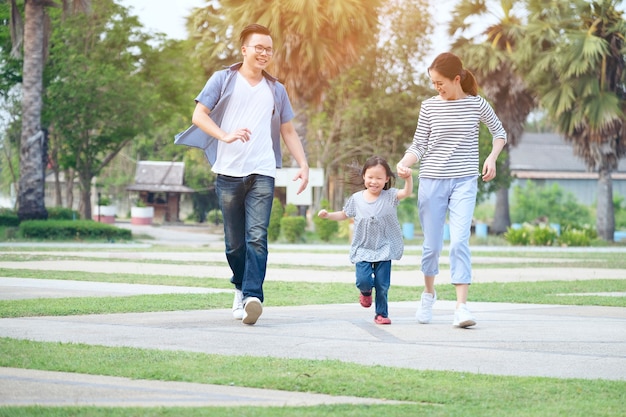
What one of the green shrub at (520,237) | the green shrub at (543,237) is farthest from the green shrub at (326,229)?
the green shrub at (543,237)

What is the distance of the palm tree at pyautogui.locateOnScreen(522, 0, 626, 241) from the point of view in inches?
1375

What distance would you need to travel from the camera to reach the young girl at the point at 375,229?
814cm

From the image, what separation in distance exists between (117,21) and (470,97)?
34.8 metres

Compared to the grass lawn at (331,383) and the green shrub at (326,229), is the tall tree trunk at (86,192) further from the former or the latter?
the grass lawn at (331,383)

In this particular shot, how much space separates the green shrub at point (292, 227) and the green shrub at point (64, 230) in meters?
4.88

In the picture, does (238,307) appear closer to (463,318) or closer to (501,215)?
(463,318)

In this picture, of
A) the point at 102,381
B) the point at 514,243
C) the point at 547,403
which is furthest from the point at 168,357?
the point at 514,243

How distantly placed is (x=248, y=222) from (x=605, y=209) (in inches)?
1198

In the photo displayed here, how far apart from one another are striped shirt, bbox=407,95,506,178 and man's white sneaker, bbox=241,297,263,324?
1536mm

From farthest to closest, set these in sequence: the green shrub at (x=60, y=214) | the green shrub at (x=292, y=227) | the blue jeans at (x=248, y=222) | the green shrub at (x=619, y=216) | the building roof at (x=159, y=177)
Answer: the building roof at (x=159, y=177) < the green shrub at (x=619, y=216) < the green shrub at (x=60, y=214) < the green shrub at (x=292, y=227) < the blue jeans at (x=248, y=222)

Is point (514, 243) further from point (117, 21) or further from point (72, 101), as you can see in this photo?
point (117, 21)

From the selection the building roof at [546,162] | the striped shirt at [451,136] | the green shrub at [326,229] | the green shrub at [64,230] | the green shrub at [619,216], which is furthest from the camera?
the building roof at [546,162]

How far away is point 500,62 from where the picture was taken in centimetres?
4034

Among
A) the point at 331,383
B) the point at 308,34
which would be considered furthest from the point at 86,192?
the point at 331,383
